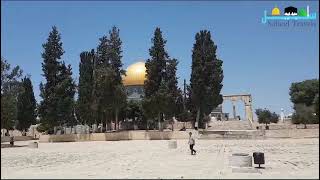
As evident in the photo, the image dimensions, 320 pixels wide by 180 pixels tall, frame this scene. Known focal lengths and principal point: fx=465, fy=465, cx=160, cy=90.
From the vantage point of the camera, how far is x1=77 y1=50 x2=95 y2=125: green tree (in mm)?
52281

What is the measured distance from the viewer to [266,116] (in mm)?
70625

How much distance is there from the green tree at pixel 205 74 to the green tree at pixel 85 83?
11536 mm

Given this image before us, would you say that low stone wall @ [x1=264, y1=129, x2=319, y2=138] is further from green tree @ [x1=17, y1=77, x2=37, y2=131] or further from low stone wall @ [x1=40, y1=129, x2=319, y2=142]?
green tree @ [x1=17, y1=77, x2=37, y2=131]

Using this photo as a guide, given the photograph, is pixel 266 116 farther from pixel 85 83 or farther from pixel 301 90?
pixel 85 83

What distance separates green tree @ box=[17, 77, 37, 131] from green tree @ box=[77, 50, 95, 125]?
10.7 m

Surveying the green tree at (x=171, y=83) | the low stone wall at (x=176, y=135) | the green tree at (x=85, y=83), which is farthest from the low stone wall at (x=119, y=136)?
the green tree at (x=85, y=83)

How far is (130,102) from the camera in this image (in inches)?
2544

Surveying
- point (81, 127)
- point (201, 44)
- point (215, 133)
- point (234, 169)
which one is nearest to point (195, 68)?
point (201, 44)

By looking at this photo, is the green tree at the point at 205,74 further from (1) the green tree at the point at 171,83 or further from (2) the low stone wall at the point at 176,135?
(2) the low stone wall at the point at 176,135

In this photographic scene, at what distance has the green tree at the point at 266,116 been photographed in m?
70.6

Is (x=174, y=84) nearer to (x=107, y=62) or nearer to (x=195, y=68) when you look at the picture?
(x=195, y=68)

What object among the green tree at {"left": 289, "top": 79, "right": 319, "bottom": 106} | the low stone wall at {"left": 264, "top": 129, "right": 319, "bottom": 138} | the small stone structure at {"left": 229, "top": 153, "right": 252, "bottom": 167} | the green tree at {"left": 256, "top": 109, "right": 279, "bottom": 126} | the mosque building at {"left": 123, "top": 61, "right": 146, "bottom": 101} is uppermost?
the mosque building at {"left": 123, "top": 61, "right": 146, "bottom": 101}

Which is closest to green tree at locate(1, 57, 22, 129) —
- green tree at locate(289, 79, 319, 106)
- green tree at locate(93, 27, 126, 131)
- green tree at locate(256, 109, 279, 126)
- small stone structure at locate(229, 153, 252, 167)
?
green tree at locate(93, 27, 126, 131)

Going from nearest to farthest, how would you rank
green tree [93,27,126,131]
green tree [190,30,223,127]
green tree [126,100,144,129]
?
green tree [93,27,126,131], green tree [190,30,223,127], green tree [126,100,144,129]
